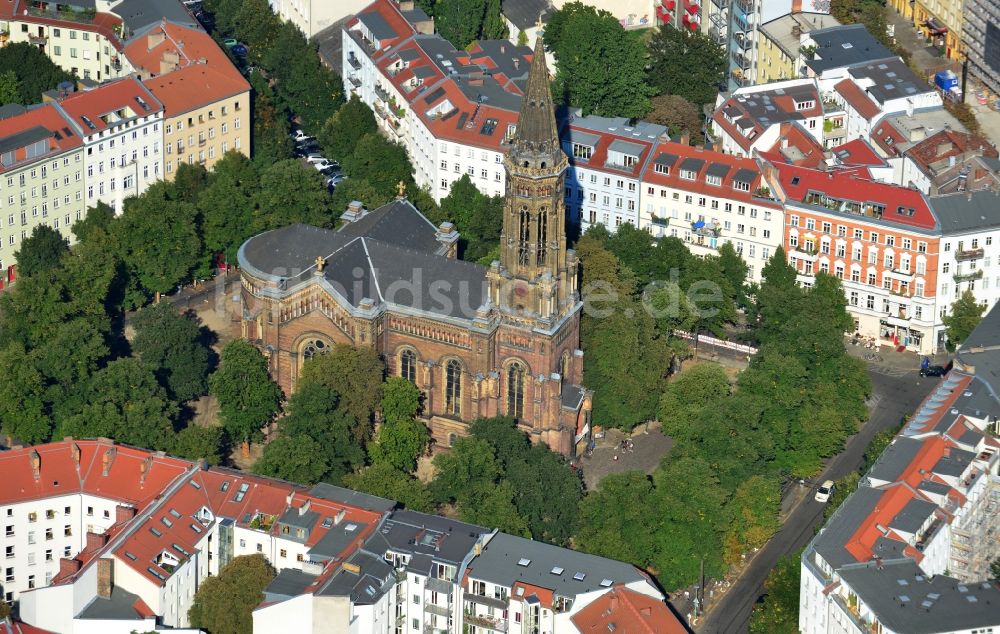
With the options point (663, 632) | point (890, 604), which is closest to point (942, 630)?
point (890, 604)

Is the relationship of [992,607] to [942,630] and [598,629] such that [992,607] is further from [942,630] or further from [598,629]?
[598,629]

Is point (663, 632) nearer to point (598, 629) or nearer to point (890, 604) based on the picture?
point (598, 629)

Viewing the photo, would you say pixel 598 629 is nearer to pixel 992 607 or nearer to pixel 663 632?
pixel 663 632

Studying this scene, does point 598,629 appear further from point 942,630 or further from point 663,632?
point 942,630

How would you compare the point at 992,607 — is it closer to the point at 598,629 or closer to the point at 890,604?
the point at 890,604

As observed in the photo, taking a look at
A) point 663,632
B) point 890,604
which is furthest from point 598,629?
point 890,604
